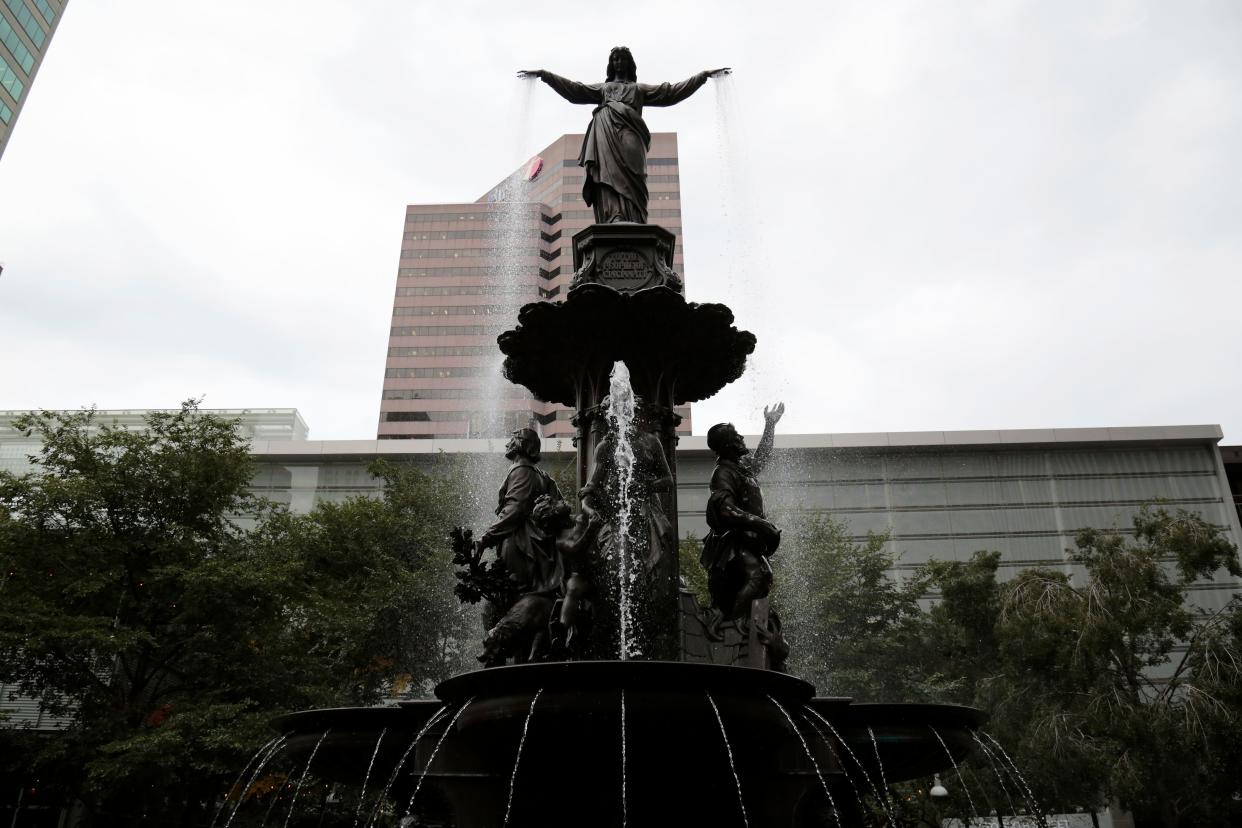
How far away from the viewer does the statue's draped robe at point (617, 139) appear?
35.2ft

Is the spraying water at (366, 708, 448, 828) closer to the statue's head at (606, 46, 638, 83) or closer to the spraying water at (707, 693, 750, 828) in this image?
the spraying water at (707, 693, 750, 828)

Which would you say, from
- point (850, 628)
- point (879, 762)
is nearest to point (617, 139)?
point (879, 762)

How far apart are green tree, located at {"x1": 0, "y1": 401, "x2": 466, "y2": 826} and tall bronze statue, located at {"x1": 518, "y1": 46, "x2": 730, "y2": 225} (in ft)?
42.8

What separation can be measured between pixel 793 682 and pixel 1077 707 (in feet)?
52.6

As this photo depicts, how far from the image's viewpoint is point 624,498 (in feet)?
29.0

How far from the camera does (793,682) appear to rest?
6.30 meters

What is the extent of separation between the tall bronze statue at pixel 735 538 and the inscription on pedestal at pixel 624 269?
198 centimetres

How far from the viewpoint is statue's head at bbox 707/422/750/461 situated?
362 inches

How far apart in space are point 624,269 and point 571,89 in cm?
291

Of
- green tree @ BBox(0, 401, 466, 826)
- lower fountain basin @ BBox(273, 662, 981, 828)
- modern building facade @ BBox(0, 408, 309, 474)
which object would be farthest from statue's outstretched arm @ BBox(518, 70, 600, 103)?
modern building facade @ BBox(0, 408, 309, 474)

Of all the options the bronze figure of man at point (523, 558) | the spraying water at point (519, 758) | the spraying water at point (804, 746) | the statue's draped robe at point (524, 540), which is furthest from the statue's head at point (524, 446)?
the spraying water at point (804, 746)

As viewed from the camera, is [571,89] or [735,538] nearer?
[735,538]

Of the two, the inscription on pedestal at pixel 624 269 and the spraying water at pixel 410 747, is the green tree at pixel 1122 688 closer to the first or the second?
the inscription on pedestal at pixel 624 269

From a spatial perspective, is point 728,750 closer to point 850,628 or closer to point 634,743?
point 634,743
